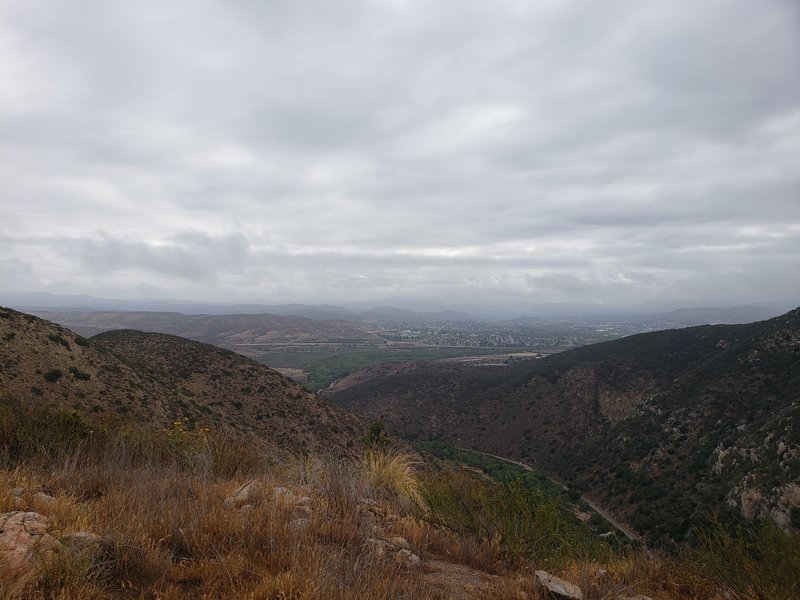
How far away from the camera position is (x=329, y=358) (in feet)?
508

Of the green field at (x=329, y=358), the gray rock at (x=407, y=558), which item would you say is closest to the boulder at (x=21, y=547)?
the gray rock at (x=407, y=558)

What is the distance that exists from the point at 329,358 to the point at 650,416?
404 feet

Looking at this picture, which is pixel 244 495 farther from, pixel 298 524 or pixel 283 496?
pixel 298 524

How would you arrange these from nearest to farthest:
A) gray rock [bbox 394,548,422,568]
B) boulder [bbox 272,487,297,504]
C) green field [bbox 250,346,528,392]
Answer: gray rock [bbox 394,548,422,568] < boulder [bbox 272,487,297,504] < green field [bbox 250,346,528,392]

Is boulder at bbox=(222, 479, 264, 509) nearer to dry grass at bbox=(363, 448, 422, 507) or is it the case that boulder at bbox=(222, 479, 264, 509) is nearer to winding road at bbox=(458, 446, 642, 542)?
dry grass at bbox=(363, 448, 422, 507)

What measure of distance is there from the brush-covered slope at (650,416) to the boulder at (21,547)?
31.7ft

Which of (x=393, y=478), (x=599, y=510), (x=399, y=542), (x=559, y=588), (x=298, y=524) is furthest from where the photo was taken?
(x=599, y=510)

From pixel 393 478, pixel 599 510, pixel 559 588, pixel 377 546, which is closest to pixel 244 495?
pixel 377 546

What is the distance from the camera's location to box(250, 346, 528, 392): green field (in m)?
120

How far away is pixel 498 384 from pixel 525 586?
72.9 m

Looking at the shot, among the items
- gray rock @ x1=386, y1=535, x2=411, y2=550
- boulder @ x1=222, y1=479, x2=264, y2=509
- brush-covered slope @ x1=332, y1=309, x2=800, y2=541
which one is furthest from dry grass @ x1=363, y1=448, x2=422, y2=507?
brush-covered slope @ x1=332, y1=309, x2=800, y2=541

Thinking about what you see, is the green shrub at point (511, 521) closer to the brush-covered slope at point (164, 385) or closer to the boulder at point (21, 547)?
the boulder at point (21, 547)

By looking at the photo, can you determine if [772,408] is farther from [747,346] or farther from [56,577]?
[56,577]

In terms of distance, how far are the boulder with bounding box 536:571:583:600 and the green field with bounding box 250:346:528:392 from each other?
102058 mm
